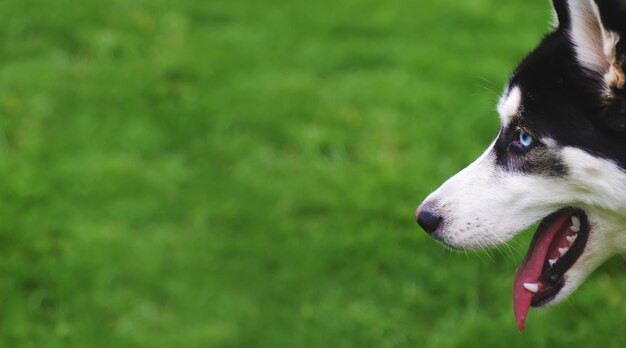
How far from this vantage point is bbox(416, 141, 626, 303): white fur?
3.06 m

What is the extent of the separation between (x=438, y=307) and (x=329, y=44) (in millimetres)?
2797

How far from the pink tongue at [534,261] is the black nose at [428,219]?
355mm

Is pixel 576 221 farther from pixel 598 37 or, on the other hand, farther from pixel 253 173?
pixel 253 173

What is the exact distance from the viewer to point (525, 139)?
10.7ft

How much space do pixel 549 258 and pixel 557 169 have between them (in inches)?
14.6

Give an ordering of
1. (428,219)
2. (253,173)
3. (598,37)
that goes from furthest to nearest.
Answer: (253,173) → (428,219) → (598,37)

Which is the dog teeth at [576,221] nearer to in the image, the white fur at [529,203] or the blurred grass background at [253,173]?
the white fur at [529,203]

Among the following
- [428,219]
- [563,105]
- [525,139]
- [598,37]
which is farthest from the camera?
[428,219]

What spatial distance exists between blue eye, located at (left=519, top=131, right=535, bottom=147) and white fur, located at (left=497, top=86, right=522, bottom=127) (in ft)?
0.25

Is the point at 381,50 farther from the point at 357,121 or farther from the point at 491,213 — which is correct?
the point at 491,213

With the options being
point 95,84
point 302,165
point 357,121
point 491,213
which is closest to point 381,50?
point 357,121

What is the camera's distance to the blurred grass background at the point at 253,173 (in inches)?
174

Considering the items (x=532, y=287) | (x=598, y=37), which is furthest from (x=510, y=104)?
(x=532, y=287)

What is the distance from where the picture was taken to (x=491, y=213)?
10.8 ft
